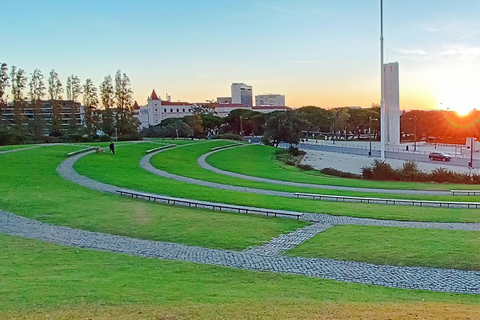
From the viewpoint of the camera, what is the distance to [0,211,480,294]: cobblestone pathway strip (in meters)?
9.20

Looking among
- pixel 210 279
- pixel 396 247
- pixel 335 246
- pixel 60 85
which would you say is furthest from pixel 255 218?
pixel 60 85

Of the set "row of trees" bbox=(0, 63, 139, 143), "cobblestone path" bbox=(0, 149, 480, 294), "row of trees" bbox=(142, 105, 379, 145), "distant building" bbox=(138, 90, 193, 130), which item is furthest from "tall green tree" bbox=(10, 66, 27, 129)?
"distant building" bbox=(138, 90, 193, 130)

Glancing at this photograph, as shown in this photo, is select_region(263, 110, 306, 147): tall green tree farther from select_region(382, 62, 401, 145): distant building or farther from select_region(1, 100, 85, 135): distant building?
select_region(1, 100, 85, 135): distant building

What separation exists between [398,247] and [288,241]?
3.06 metres

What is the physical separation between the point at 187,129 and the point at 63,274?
228ft

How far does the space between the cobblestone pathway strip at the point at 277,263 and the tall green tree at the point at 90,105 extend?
56172 millimetres

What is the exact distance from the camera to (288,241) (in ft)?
40.9

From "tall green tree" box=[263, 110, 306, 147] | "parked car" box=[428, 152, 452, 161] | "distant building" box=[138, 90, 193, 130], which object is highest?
"distant building" box=[138, 90, 193, 130]

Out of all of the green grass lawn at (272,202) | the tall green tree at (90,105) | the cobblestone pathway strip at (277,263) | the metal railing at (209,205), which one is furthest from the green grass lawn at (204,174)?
the tall green tree at (90,105)

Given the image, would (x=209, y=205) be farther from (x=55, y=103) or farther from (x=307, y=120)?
(x=307, y=120)

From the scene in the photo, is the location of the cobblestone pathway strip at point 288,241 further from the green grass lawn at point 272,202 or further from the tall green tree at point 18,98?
the tall green tree at point 18,98

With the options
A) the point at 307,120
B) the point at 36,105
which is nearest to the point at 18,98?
the point at 36,105

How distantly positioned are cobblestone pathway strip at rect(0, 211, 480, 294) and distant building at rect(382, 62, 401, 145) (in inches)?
2963

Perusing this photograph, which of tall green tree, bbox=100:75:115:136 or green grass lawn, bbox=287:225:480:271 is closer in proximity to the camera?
green grass lawn, bbox=287:225:480:271
